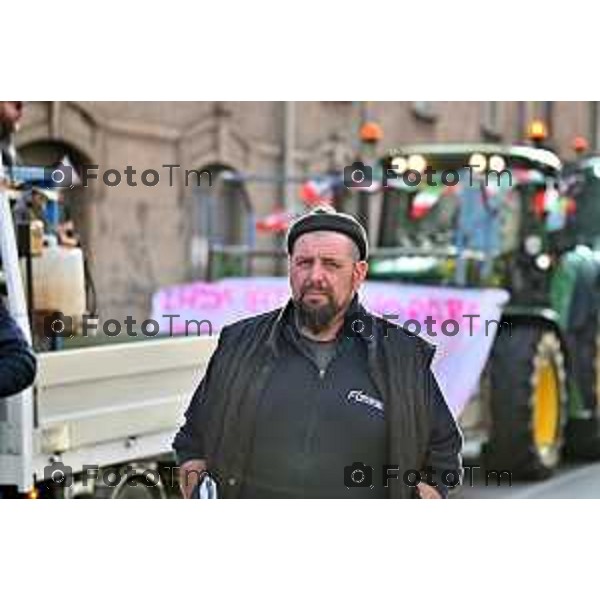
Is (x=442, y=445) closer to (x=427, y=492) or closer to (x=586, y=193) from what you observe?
(x=427, y=492)

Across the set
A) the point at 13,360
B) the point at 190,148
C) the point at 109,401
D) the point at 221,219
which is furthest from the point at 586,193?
the point at 13,360

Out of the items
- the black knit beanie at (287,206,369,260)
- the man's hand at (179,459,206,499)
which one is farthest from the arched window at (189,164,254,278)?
the man's hand at (179,459,206,499)

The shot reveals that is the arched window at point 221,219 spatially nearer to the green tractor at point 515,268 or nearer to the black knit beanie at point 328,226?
the green tractor at point 515,268

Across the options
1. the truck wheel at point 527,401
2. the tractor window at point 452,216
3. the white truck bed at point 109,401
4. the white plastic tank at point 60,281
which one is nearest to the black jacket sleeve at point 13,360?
the white truck bed at point 109,401

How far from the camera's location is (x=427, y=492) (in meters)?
6.50

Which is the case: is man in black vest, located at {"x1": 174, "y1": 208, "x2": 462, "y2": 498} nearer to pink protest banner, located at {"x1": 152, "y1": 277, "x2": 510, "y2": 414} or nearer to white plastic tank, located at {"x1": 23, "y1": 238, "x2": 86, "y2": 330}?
pink protest banner, located at {"x1": 152, "y1": 277, "x2": 510, "y2": 414}

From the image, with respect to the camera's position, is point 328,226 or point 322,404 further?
point 328,226

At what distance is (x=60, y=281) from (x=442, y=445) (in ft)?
4.96

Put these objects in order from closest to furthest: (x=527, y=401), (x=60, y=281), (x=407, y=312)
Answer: (x=60, y=281) < (x=407, y=312) < (x=527, y=401)

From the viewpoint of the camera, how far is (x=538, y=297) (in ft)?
29.5

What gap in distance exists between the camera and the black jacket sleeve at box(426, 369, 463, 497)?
254 inches
